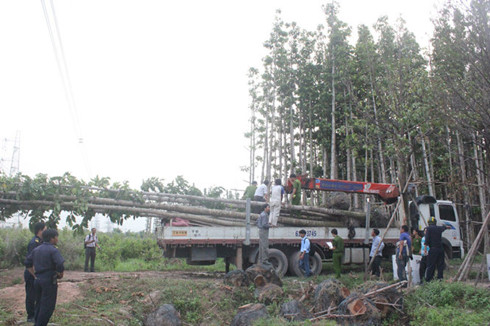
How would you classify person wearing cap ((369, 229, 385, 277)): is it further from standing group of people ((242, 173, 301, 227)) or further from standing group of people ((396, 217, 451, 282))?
standing group of people ((242, 173, 301, 227))

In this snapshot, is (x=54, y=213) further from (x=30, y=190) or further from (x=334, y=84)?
(x=334, y=84)

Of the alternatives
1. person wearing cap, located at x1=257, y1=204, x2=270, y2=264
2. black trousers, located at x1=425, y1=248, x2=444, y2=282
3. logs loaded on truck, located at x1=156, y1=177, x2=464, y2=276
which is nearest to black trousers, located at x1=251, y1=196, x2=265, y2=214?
logs loaded on truck, located at x1=156, y1=177, x2=464, y2=276

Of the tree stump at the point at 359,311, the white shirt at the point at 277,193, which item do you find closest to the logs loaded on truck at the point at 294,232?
the white shirt at the point at 277,193

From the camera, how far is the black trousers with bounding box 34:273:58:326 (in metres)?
5.43

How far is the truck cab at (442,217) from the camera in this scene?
1253 cm

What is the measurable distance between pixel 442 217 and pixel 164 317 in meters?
9.74

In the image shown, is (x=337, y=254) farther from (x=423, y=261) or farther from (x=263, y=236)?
(x=263, y=236)

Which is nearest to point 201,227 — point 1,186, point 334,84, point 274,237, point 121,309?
point 274,237

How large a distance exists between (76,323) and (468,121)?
388 inches

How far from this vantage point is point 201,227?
408 inches

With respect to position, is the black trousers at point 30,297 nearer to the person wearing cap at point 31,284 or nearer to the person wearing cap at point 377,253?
the person wearing cap at point 31,284

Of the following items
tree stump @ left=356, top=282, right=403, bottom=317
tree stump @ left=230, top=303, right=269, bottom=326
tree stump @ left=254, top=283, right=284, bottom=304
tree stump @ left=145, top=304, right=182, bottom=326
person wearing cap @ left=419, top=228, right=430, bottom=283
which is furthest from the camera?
person wearing cap @ left=419, top=228, right=430, bottom=283

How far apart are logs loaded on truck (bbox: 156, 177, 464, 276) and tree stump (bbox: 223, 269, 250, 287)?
1.64 metres

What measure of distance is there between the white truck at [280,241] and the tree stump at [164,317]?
9.23 feet
